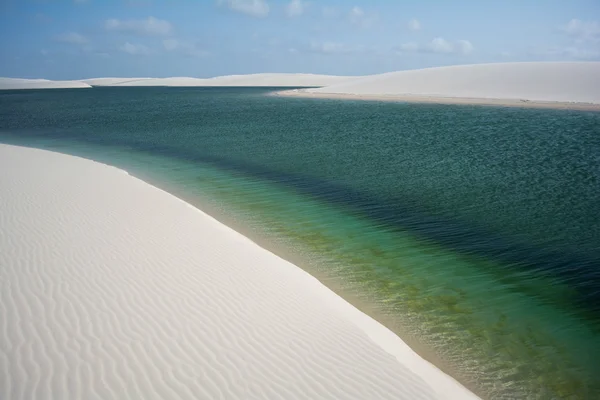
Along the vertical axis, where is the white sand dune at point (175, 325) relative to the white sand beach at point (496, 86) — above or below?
below

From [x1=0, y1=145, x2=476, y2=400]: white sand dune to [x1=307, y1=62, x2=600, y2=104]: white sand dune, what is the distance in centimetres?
5589

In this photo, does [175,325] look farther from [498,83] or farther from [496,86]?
[498,83]

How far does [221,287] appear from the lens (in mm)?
7152

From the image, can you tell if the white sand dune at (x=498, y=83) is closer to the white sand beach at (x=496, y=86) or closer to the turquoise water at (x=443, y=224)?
the white sand beach at (x=496, y=86)

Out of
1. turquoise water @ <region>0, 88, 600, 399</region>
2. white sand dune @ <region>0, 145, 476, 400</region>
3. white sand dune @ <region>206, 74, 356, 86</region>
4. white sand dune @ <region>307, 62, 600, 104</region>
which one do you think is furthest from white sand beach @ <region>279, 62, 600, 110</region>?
white sand dune @ <region>206, 74, 356, 86</region>

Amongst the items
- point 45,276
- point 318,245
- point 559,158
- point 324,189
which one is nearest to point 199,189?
point 324,189

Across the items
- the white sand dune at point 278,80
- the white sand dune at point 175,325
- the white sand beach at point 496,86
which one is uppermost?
the white sand dune at point 278,80

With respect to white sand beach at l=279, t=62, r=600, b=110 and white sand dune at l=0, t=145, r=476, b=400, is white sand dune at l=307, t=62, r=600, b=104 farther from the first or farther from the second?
white sand dune at l=0, t=145, r=476, b=400

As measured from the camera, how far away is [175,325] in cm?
584

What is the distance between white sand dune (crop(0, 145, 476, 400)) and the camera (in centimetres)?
470

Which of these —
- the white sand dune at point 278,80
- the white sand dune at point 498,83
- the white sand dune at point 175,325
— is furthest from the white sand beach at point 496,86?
the white sand dune at point 278,80

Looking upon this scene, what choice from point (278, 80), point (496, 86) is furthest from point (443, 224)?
point (278, 80)

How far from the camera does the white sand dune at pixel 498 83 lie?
58031mm

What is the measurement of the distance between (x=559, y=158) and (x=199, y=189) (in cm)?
1589
